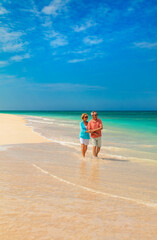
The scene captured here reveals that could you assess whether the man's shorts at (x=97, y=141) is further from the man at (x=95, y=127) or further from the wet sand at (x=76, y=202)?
the wet sand at (x=76, y=202)

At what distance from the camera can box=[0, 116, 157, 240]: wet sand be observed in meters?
2.60

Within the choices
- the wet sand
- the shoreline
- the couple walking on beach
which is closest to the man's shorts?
the couple walking on beach

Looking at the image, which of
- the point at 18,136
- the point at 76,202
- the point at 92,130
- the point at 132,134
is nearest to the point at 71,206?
the point at 76,202

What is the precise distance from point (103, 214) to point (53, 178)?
1.93 m

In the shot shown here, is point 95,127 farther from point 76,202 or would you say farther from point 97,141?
point 76,202

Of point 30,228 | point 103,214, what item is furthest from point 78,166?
point 30,228

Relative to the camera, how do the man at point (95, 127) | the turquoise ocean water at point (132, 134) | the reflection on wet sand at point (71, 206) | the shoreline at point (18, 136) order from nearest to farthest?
the reflection on wet sand at point (71, 206) → the man at point (95, 127) → the turquoise ocean water at point (132, 134) → the shoreline at point (18, 136)

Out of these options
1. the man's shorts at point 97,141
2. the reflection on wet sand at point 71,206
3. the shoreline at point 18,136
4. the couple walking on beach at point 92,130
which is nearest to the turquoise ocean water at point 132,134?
the man's shorts at point 97,141

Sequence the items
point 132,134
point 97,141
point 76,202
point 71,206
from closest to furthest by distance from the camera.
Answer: point 71,206, point 76,202, point 97,141, point 132,134

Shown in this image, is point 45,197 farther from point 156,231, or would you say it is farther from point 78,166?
point 78,166

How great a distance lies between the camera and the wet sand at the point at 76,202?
260 cm

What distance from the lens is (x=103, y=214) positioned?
10.0ft

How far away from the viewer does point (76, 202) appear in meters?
3.44

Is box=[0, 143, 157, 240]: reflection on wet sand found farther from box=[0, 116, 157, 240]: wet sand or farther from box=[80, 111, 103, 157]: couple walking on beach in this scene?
box=[80, 111, 103, 157]: couple walking on beach
